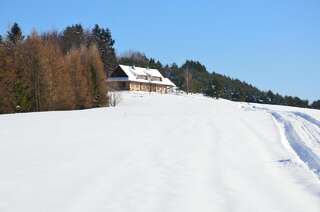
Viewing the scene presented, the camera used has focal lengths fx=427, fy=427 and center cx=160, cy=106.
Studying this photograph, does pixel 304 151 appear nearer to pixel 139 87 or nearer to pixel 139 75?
pixel 139 75

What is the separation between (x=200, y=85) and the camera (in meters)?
134

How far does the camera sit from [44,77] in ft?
139

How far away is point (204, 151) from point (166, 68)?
128212mm

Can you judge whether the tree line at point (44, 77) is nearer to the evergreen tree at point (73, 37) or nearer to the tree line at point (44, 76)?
the tree line at point (44, 76)

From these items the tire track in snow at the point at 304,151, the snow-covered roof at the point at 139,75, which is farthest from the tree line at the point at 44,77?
the snow-covered roof at the point at 139,75

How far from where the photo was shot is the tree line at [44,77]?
127ft

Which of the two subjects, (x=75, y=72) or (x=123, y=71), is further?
(x=123, y=71)

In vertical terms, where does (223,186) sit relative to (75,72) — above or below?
below

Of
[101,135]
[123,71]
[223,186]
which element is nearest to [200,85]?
[123,71]

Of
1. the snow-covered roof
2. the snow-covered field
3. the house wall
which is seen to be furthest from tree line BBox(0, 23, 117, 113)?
the snow-covered roof

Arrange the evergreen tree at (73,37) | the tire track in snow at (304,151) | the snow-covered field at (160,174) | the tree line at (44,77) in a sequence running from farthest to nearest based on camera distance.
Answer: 1. the evergreen tree at (73,37)
2. the tree line at (44,77)
3. the tire track in snow at (304,151)
4. the snow-covered field at (160,174)

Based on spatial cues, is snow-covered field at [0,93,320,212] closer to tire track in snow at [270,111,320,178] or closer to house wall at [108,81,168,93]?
tire track in snow at [270,111,320,178]

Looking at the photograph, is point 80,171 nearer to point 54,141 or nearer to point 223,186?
point 223,186

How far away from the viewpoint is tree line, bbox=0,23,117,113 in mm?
38844
